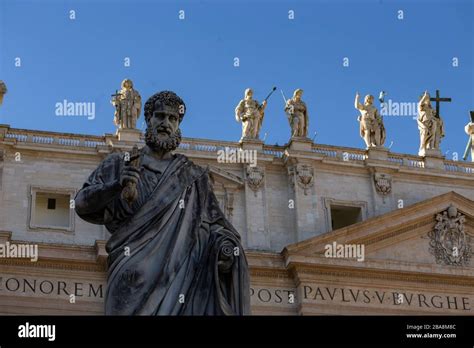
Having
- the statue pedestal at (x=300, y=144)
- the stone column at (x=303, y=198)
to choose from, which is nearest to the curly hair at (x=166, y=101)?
the stone column at (x=303, y=198)

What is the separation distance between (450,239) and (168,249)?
84.8 feet

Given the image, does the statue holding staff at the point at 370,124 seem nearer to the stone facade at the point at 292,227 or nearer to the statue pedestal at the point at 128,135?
the stone facade at the point at 292,227

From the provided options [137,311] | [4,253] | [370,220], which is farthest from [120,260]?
[370,220]

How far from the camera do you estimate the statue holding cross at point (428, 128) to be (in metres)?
33.7

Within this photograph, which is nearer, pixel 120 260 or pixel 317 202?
pixel 120 260

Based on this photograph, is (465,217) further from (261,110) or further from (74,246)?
(74,246)

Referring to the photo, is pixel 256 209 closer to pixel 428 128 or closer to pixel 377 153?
pixel 377 153

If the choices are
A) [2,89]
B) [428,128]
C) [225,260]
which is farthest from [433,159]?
[225,260]

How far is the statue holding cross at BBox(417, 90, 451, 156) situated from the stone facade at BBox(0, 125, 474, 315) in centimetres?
55

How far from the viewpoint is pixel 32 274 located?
2933 centimetres

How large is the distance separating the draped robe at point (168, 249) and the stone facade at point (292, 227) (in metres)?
21.6

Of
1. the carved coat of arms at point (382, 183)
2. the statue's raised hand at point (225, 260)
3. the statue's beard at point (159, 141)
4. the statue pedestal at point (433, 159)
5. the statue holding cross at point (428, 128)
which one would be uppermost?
the statue holding cross at point (428, 128)

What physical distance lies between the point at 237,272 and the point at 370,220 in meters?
24.2

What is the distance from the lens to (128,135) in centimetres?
3102
